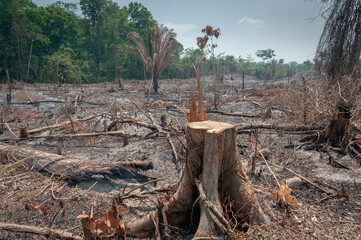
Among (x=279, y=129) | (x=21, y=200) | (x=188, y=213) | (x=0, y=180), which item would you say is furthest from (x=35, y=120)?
(x=279, y=129)

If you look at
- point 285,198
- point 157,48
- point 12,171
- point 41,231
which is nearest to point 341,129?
point 285,198

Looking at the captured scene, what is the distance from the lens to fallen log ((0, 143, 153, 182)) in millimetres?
3248

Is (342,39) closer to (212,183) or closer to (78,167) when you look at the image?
(212,183)

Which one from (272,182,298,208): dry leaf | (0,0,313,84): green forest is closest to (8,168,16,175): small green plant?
(272,182,298,208): dry leaf

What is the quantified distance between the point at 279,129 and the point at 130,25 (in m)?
38.9

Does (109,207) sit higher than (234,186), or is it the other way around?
(234,186)

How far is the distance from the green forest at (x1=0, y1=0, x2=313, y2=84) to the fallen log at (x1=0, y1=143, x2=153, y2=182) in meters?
17.6

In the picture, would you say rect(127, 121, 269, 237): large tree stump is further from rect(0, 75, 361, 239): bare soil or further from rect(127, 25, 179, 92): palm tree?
rect(127, 25, 179, 92): palm tree

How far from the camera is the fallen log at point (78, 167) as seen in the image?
3.25 metres

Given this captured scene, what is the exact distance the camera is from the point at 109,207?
2643 millimetres

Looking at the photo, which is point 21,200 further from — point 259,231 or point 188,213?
point 259,231

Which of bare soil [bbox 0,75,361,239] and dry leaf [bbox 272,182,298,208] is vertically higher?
dry leaf [bbox 272,182,298,208]

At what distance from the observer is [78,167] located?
329cm

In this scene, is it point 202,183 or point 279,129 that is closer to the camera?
point 202,183
